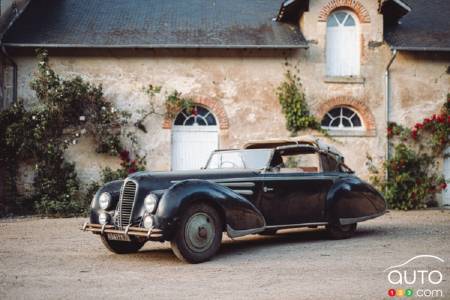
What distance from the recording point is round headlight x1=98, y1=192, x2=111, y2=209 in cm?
726

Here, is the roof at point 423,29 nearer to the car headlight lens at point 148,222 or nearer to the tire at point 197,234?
the tire at point 197,234

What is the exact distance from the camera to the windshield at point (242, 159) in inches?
326

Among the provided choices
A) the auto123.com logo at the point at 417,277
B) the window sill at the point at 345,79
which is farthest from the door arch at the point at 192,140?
the auto123.com logo at the point at 417,277

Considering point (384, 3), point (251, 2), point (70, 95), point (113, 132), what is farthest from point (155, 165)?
point (384, 3)

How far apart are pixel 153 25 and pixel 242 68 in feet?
9.53

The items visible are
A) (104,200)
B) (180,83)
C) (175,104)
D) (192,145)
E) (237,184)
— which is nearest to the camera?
(104,200)

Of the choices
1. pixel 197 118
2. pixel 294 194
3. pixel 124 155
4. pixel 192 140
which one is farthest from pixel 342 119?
pixel 294 194

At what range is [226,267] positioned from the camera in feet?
21.5

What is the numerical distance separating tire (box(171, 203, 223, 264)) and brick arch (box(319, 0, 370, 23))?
33.8ft

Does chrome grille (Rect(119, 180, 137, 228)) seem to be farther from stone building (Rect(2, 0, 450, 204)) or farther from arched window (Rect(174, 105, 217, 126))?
arched window (Rect(174, 105, 217, 126))

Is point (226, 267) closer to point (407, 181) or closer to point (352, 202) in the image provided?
point (352, 202)

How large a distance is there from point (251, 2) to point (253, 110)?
431 centimetres

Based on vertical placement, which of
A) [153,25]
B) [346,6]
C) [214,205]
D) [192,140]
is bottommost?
[214,205]

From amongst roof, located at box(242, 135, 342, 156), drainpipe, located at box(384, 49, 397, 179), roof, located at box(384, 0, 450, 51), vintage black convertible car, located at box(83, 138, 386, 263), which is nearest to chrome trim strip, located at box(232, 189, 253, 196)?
vintage black convertible car, located at box(83, 138, 386, 263)
